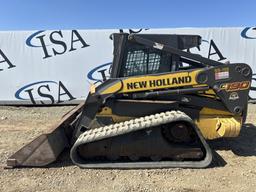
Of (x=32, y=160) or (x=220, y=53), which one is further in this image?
(x=220, y=53)

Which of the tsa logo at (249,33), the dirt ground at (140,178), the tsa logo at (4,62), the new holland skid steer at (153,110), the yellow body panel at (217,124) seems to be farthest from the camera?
the tsa logo at (4,62)

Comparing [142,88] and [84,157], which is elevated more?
[142,88]

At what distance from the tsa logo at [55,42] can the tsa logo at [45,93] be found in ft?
3.24

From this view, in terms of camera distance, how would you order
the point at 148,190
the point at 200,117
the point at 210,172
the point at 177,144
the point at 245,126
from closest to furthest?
the point at 148,190, the point at 210,172, the point at 177,144, the point at 200,117, the point at 245,126

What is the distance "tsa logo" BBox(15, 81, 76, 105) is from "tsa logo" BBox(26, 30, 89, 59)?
989 millimetres

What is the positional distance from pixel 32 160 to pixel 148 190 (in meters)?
1.98

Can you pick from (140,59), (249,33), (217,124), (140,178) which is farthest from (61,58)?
(140,178)

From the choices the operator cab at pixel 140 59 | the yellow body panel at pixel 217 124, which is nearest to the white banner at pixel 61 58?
the operator cab at pixel 140 59

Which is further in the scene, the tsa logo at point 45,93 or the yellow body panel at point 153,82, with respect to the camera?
the tsa logo at point 45,93

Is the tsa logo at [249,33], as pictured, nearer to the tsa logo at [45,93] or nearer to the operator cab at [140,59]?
the tsa logo at [45,93]

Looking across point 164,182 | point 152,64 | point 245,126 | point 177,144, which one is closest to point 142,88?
point 152,64

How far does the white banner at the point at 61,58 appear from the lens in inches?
531

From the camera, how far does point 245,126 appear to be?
9.27m

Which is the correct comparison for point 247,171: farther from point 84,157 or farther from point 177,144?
point 84,157
